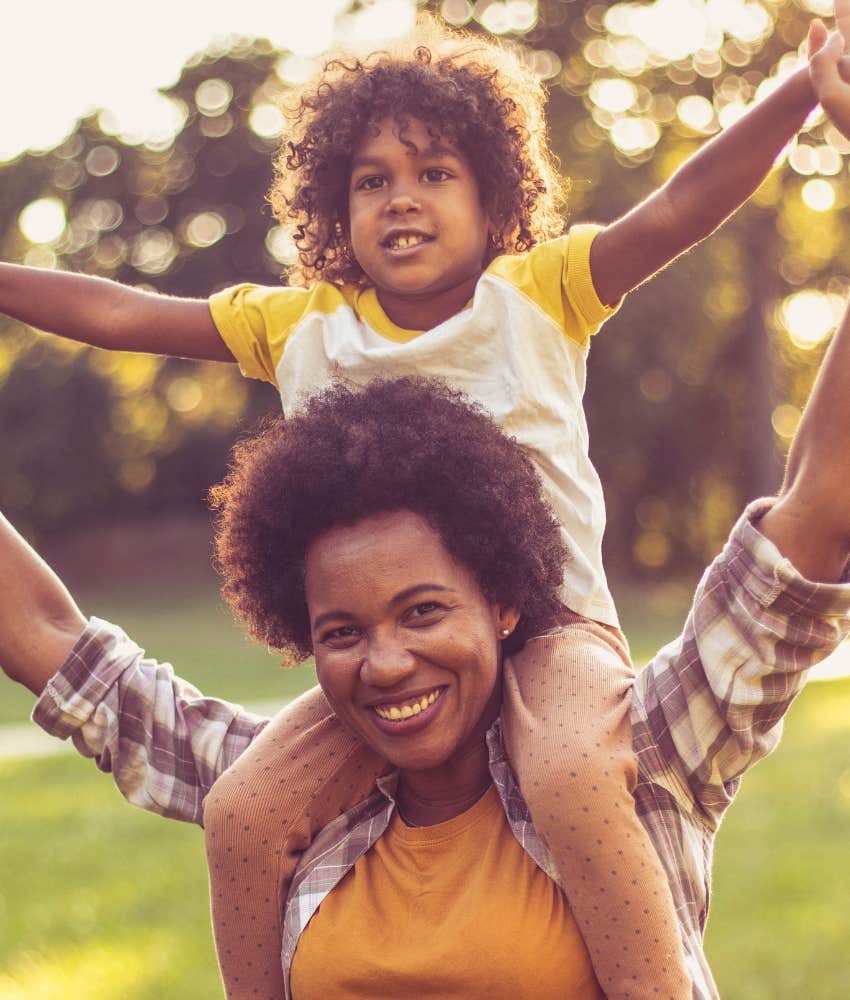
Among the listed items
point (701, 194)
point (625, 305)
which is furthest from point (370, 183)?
point (625, 305)

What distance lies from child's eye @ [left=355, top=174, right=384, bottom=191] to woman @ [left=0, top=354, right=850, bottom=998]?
0.75 metres

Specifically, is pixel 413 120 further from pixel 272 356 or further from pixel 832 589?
pixel 832 589

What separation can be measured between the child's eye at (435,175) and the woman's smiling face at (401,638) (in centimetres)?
104

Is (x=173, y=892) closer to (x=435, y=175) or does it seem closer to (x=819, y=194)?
(x=435, y=175)

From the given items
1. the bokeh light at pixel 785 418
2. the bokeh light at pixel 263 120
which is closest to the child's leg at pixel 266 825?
the bokeh light at pixel 263 120

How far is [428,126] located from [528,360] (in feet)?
2.14

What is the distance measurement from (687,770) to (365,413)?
898 millimetres

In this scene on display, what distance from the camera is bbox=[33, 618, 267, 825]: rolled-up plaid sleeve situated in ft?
10.3

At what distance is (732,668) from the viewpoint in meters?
2.51

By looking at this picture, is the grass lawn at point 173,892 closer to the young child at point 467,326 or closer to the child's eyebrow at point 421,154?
the young child at point 467,326

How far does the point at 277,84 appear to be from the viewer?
32.2 meters

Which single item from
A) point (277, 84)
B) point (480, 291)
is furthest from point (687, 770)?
point (277, 84)

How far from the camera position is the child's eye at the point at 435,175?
3486 mm

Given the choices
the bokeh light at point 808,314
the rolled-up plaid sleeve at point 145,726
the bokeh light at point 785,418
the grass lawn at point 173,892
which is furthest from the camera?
the bokeh light at point 785,418
